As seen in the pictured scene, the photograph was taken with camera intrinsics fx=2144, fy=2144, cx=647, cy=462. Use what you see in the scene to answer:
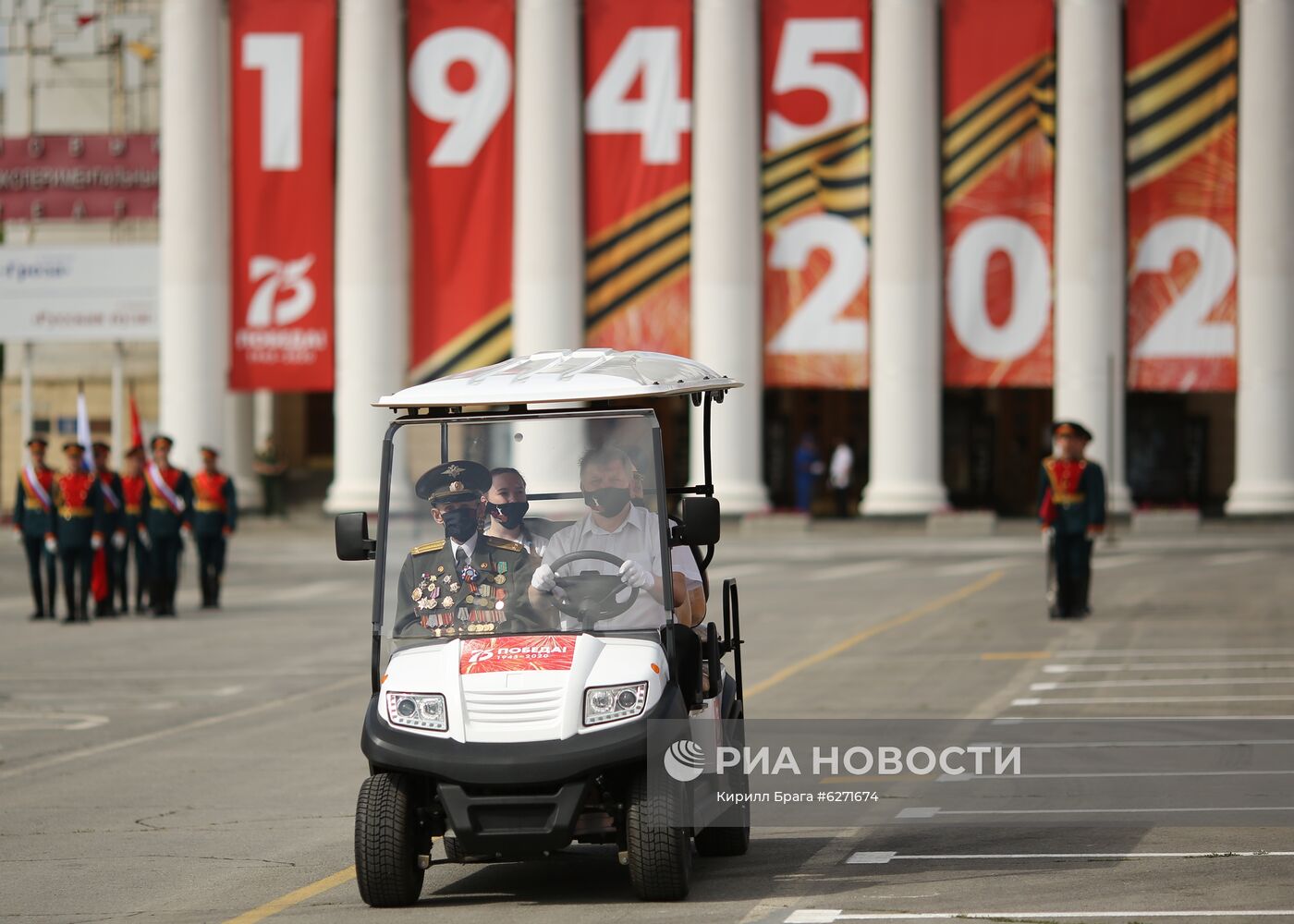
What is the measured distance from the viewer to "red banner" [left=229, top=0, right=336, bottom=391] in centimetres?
4434

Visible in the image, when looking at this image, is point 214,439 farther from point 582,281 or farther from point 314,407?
point 314,407

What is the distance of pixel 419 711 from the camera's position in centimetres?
795

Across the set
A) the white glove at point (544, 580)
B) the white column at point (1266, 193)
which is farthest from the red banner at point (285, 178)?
the white glove at point (544, 580)

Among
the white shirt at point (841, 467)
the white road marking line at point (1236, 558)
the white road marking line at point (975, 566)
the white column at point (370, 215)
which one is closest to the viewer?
the white road marking line at point (975, 566)

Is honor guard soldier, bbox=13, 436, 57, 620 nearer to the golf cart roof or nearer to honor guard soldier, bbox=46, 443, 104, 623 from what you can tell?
honor guard soldier, bbox=46, 443, 104, 623

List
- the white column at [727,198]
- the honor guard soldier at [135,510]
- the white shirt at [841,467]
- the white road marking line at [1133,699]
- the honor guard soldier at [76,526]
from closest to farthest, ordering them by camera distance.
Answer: the white road marking line at [1133,699], the honor guard soldier at [76,526], the honor guard soldier at [135,510], the white column at [727,198], the white shirt at [841,467]

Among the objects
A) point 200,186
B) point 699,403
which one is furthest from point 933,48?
point 699,403

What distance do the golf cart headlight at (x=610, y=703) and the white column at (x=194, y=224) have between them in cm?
3795

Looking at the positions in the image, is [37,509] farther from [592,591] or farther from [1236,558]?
[1236,558]

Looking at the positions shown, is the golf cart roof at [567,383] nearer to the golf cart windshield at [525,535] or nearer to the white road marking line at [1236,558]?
the golf cart windshield at [525,535]

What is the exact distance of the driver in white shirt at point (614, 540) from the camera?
8383 millimetres

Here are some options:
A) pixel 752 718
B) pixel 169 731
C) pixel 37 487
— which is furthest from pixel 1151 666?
pixel 37 487

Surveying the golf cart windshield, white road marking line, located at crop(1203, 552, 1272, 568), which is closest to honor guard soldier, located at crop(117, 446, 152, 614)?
white road marking line, located at crop(1203, 552, 1272, 568)

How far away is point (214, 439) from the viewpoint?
44938 millimetres
